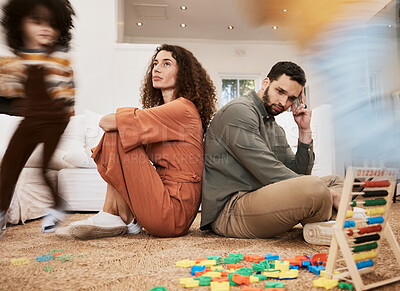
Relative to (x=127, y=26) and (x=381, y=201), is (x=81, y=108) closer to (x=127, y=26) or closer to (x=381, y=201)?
(x=127, y=26)

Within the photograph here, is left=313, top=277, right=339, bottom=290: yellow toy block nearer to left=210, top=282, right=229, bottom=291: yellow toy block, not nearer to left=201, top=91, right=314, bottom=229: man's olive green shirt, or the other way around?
left=210, top=282, right=229, bottom=291: yellow toy block

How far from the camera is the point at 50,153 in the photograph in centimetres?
33

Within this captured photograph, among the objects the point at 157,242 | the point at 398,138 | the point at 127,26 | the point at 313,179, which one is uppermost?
the point at 127,26

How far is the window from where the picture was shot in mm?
565

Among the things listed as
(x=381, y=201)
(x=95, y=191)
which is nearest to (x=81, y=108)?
(x=381, y=201)

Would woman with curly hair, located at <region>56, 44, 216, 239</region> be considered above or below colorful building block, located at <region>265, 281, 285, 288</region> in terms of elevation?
above

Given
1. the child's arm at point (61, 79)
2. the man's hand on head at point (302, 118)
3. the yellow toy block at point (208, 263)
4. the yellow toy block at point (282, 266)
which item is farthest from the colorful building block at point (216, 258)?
the child's arm at point (61, 79)

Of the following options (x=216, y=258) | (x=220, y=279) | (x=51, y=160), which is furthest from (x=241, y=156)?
(x=51, y=160)

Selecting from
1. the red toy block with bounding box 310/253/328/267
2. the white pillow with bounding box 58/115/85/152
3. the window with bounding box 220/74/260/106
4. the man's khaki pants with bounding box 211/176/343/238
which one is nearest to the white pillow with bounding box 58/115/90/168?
the white pillow with bounding box 58/115/85/152

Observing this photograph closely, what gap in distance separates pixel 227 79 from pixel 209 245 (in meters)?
0.48

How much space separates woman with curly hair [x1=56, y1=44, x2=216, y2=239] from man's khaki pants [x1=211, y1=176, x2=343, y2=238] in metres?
0.13

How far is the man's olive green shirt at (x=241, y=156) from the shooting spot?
883 mm

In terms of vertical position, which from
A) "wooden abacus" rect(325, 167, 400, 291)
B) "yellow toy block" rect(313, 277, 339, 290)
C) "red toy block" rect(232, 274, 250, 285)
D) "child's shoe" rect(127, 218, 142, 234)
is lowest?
"child's shoe" rect(127, 218, 142, 234)

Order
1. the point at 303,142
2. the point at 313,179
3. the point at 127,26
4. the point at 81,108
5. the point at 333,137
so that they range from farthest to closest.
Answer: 1. the point at 303,142
2. the point at 313,179
3. the point at 127,26
4. the point at 81,108
5. the point at 333,137
